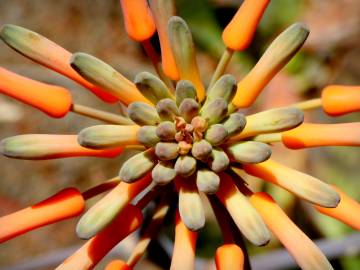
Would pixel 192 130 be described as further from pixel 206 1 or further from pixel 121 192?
pixel 206 1

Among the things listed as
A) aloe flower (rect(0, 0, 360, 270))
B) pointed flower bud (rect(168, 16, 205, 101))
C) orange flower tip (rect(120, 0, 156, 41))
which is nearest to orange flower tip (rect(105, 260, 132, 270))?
aloe flower (rect(0, 0, 360, 270))

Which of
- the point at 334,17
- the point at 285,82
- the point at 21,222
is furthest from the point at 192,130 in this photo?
the point at 334,17

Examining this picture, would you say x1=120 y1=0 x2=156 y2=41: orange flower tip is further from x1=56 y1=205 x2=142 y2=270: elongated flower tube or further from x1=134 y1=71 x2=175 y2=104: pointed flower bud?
x1=56 y1=205 x2=142 y2=270: elongated flower tube

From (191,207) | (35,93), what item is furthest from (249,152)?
(35,93)

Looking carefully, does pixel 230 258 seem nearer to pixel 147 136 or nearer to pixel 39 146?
pixel 147 136

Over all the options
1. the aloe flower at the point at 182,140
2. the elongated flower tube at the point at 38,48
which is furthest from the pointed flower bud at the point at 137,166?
the elongated flower tube at the point at 38,48

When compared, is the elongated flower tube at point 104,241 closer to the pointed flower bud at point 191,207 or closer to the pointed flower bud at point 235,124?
the pointed flower bud at point 191,207
